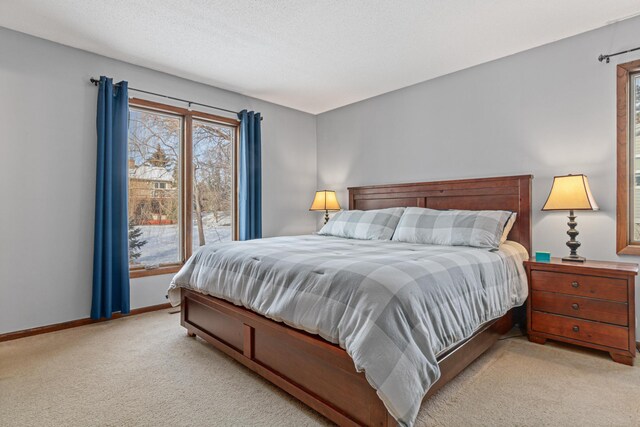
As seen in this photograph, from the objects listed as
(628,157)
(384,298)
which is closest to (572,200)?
(628,157)

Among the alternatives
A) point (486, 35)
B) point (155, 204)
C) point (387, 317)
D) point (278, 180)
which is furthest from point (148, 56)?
point (387, 317)

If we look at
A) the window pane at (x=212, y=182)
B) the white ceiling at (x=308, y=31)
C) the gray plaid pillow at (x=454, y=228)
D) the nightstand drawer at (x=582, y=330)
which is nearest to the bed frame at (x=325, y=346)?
the nightstand drawer at (x=582, y=330)

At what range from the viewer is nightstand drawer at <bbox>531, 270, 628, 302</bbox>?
2.32 m

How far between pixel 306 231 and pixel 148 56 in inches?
117

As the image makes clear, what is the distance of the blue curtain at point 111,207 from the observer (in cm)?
315

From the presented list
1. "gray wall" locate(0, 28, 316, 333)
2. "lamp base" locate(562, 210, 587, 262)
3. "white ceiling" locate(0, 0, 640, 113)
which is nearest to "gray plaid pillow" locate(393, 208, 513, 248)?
"lamp base" locate(562, 210, 587, 262)

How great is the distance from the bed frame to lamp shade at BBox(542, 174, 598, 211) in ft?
1.26

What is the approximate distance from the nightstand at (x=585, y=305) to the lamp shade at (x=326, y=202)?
2509 mm

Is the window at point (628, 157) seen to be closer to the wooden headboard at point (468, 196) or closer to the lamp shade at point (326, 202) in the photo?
the wooden headboard at point (468, 196)

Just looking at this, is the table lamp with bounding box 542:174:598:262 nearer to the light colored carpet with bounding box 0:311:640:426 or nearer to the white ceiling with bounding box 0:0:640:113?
the light colored carpet with bounding box 0:311:640:426

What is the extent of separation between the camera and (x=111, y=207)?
322 centimetres

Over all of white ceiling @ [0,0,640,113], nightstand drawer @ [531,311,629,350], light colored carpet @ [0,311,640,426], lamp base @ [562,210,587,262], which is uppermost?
white ceiling @ [0,0,640,113]

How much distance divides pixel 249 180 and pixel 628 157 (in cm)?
370

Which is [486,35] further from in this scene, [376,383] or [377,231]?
[376,383]
